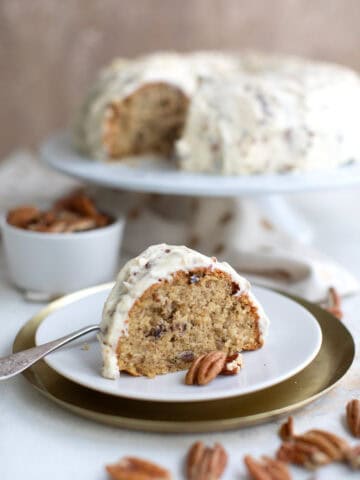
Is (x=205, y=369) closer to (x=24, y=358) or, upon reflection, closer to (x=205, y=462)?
(x=205, y=462)

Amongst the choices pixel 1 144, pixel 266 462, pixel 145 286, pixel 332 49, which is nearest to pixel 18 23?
pixel 1 144

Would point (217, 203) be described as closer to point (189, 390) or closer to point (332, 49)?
point (189, 390)

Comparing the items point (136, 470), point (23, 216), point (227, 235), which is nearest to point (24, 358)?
point (136, 470)

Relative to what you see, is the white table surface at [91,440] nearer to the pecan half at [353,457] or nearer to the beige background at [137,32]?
the pecan half at [353,457]

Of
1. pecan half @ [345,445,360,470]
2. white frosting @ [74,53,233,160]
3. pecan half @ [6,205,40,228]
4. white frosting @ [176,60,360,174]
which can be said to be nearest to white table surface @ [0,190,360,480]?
pecan half @ [345,445,360,470]

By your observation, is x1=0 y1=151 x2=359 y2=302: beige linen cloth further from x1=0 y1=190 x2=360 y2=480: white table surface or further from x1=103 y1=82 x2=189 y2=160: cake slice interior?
x1=0 y1=190 x2=360 y2=480: white table surface

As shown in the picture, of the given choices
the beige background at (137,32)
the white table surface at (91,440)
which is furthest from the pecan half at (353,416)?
the beige background at (137,32)
